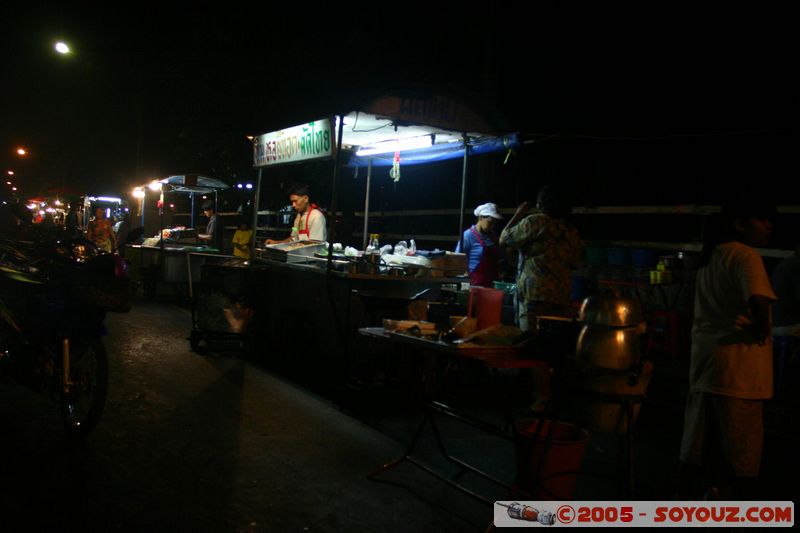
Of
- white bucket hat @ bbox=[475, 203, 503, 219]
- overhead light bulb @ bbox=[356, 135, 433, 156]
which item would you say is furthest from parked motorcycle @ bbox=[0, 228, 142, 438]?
overhead light bulb @ bbox=[356, 135, 433, 156]

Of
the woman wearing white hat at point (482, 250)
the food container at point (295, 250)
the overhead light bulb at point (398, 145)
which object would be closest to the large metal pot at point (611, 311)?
Answer: the woman wearing white hat at point (482, 250)

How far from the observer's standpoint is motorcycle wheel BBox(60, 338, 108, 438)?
505 cm

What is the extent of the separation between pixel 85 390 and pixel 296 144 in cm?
409

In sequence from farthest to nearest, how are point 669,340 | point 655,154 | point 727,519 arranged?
1. point 655,154
2. point 669,340
3. point 727,519

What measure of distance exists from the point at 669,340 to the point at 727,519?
5.77 metres

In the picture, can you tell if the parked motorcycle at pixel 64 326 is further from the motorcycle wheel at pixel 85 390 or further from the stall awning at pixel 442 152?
the stall awning at pixel 442 152

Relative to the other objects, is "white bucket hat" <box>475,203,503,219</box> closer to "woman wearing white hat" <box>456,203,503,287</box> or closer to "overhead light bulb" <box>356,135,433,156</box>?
"woman wearing white hat" <box>456,203,503,287</box>

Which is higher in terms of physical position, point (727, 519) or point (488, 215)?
point (488, 215)

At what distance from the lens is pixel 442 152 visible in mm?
8898

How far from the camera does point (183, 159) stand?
19031 mm

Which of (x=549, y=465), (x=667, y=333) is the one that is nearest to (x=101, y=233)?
(x=667, y=333)

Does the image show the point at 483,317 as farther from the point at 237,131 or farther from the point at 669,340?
the point at 237,131

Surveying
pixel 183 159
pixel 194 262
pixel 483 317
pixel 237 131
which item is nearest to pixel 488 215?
pixel 483 317

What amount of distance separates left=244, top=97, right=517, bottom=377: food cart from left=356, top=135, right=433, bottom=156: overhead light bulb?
16mm
